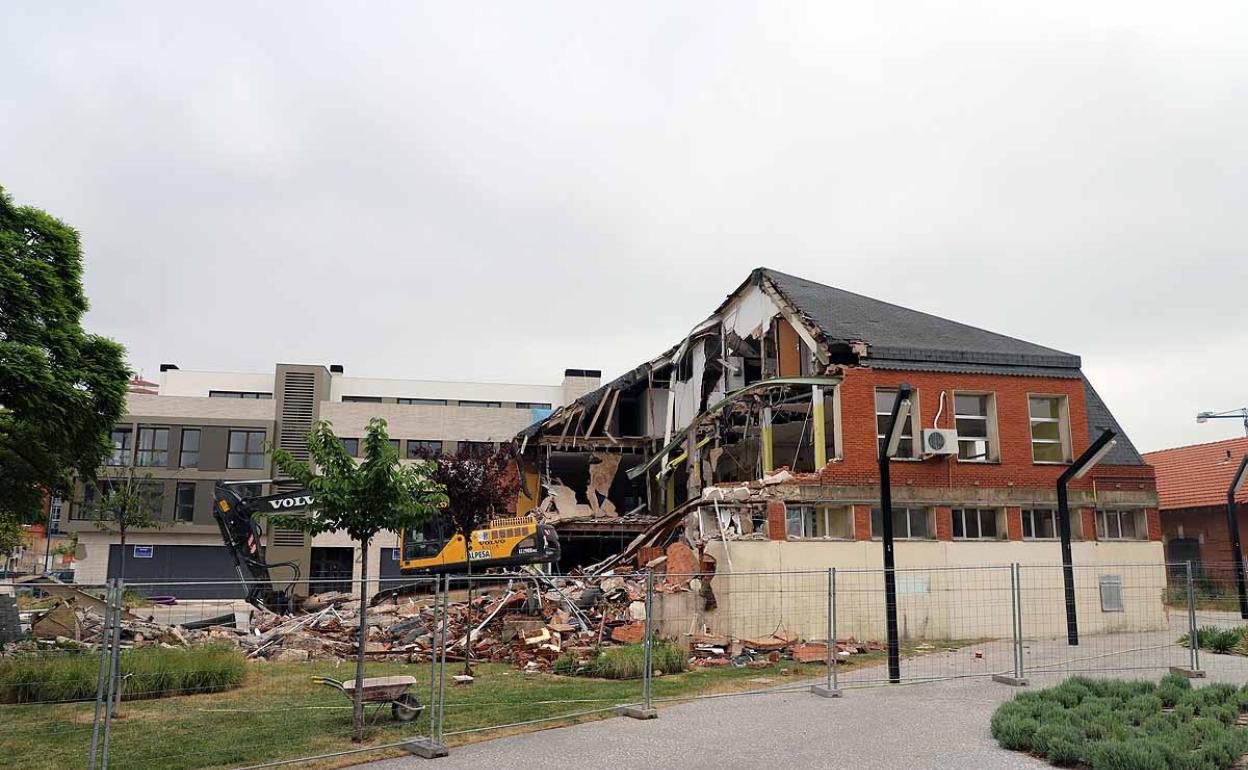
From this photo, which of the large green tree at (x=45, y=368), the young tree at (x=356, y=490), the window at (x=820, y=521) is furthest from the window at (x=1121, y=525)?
the large green tree at (x=45, y=368)

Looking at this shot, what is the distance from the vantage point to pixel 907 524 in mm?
21281

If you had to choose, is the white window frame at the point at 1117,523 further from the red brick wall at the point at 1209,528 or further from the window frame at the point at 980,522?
the red brick wall at the point at 1209,528

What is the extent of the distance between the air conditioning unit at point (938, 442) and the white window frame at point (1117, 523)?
4.95 m

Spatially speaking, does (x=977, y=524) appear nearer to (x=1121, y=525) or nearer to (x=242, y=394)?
(x=1121, y=525)

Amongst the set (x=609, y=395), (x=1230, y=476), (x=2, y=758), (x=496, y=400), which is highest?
(x=496, y=400)

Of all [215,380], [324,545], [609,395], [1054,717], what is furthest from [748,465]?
[215,380]

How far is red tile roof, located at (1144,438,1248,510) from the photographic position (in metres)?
34.8

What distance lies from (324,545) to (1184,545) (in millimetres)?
38210

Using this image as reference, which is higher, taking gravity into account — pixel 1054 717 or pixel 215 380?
pixel 215 380

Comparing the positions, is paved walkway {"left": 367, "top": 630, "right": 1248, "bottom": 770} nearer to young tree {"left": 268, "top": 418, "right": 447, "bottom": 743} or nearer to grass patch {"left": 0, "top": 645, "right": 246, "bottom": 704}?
young tree {"left": 268, "top": 418, "right": 447, "bottom": 743}

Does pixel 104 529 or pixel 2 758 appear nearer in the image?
pixel 2 758

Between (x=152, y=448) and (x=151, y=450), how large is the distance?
0.40 ft

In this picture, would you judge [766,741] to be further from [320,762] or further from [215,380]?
[215,380]

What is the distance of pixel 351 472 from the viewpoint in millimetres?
10516
